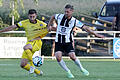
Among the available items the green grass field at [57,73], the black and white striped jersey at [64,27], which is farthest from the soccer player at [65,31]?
the green grass field at [57,73]

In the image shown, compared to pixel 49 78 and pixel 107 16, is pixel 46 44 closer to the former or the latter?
pixel 107 16

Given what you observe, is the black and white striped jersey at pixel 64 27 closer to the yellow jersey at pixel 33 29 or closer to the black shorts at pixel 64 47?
the black shorts at pixel 64 47

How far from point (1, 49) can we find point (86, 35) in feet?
15.6

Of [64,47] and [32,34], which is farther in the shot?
[32,34]

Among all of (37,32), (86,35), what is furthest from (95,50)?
(37,32)

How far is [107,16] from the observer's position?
3225cm

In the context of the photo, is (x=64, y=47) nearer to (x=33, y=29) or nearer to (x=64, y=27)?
(x=64, y=27)

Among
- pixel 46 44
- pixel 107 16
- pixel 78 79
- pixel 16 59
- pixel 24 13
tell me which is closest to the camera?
pixel 78 79

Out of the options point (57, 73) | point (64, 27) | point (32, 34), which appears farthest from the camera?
point (57, 73)

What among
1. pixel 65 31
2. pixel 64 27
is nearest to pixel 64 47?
pixel 65 31

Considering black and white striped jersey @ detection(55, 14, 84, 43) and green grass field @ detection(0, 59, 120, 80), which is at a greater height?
black and white striped jersey @ detection(55, 14, 84, 43)

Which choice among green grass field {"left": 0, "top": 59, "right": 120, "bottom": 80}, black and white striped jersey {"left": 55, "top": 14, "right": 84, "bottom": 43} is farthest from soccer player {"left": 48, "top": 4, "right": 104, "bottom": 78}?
green grass field {"left": 0, "top": 59, "right": 120, "bottom": 80}

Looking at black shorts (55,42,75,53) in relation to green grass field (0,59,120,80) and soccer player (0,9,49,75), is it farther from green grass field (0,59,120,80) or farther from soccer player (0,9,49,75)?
green grass field (0,59,120,80)

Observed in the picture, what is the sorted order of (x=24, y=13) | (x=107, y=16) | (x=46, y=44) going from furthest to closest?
(x=107, y=16) → (x=24, y=13) → (x=46, y=44)
